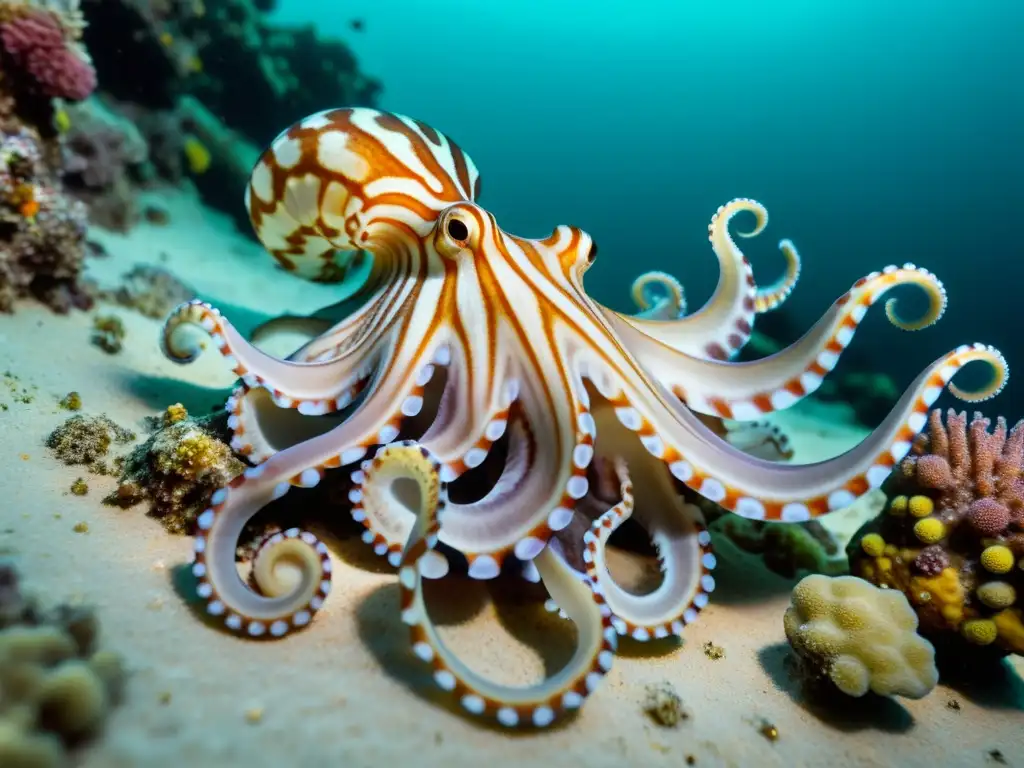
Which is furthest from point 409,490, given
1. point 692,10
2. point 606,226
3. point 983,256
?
point 692,10

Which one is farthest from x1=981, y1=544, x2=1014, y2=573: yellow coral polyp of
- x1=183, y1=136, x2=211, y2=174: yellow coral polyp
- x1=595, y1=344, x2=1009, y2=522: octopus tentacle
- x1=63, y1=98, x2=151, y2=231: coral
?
x1=183, y1=136, x2=211, y2=174: yellow coral polyp

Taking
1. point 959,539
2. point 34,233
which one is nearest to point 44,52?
point 34,233

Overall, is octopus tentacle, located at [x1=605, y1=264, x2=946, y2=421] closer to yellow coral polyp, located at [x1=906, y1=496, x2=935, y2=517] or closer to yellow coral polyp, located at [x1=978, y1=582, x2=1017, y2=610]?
yellow coral polyp, located at [x1=906, y1=496, x2=935, y2=517]

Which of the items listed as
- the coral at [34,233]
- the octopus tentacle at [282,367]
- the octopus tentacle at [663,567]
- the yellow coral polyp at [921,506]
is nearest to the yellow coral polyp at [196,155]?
the coral at [34,233]

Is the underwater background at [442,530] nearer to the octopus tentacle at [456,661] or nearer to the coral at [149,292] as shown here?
the octopus tentacle at [456,661]

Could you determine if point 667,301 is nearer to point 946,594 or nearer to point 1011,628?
point 946,594

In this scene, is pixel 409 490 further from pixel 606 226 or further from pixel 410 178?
pixel 606 226
